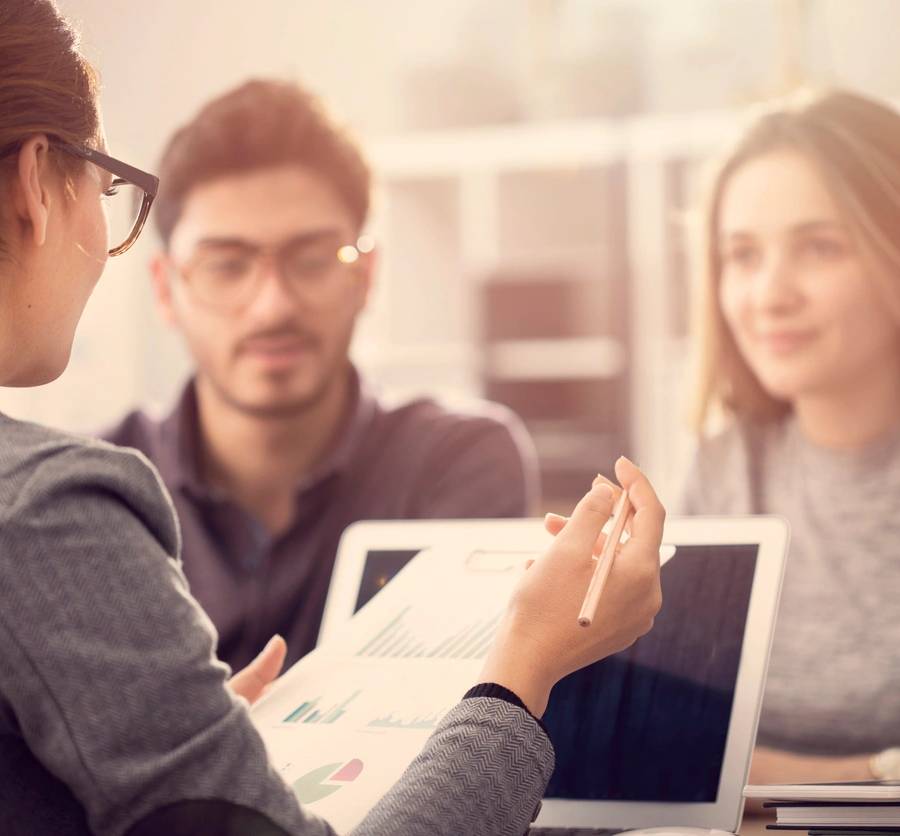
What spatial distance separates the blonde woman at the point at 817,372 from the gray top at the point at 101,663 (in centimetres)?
89

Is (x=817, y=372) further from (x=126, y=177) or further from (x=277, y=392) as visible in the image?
(x=126, y=177)

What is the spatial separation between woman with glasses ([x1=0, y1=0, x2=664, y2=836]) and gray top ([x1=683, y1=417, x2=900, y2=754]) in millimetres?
656

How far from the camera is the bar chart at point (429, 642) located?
2.89ft

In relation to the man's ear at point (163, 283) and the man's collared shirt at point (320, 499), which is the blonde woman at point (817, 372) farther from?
the man's ear at point (163, 283)

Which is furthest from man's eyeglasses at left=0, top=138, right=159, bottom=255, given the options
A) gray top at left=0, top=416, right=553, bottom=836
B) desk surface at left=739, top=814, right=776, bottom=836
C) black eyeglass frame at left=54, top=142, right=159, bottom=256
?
desk surface at left=739, top=814, right=776, bottom=836

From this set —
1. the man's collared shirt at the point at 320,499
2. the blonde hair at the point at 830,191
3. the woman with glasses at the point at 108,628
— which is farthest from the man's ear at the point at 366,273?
the woman with glasses at the point at 108,628

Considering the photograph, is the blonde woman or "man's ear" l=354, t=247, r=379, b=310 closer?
the blonde woman

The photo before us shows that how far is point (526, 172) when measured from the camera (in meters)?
4.18

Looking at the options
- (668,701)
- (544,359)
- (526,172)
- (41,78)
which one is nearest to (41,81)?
(41,78)

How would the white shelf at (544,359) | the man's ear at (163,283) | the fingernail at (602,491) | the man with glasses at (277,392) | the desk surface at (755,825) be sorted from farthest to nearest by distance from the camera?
the white shelf at (544,359) → the man's ear at (163,283) → the man with glasses at (277,392) → the desk surface at (755,825) → the fingernail at (602,491)

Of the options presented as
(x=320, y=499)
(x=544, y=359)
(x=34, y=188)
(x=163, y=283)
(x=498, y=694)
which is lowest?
(x=544, y=359)

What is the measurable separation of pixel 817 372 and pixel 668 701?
0.75 metres

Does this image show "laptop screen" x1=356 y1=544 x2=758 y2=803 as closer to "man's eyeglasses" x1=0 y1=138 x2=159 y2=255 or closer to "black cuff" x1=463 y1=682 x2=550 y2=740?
"black cuff" x1=463 y1=682 x2=550 y2=740

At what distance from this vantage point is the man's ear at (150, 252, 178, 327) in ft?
5.65
